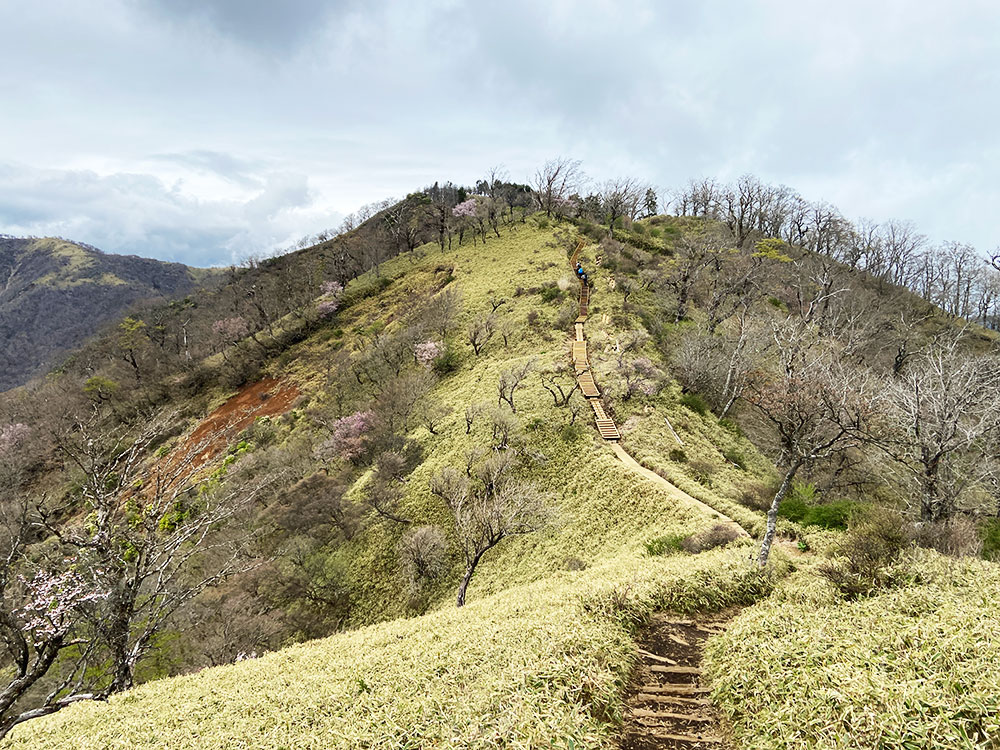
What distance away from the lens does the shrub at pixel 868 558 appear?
11.5 metres

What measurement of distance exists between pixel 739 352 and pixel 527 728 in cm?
3563

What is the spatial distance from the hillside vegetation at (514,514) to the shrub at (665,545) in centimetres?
13

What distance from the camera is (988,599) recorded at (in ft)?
31.0

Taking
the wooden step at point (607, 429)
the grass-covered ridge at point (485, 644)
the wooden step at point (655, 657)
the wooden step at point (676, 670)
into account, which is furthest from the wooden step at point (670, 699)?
the wooden step at point (607, 429)

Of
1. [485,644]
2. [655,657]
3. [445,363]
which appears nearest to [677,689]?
[655,657]

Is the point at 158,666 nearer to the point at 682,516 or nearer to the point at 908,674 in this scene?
the point at 682,516

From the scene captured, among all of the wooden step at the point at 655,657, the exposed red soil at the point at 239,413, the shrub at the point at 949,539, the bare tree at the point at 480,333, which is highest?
the bare tree at the point at 480,333

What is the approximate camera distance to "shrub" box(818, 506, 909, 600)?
11.5 m

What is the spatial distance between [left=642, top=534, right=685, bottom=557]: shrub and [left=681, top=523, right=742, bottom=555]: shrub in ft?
0.74

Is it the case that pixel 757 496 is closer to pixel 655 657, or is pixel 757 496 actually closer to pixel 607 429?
pixel 607 429

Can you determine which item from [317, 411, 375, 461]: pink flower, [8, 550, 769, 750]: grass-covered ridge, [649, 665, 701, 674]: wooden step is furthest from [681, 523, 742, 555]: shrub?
[317, 411, 375, 461]: pink flower

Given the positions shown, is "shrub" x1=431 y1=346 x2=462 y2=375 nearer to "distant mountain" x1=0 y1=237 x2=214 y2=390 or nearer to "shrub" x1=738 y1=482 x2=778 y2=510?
"shrub" x1=738 y1=482 x2=778 y2=510

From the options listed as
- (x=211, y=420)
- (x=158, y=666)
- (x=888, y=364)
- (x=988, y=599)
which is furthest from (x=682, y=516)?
(x=211, y=420)

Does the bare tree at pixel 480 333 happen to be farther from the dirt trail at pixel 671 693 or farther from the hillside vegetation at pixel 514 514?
the dirt trail at pixel 671 693
